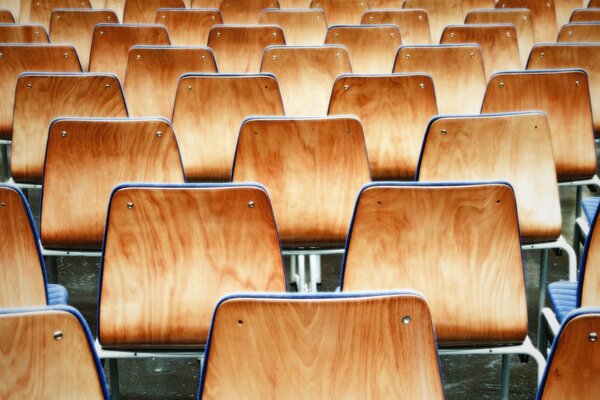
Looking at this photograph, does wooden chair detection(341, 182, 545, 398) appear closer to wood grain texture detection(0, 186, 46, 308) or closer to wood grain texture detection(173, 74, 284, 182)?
wood grain texture detection(0, 186, 46, 308)

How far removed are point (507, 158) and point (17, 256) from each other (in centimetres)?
159

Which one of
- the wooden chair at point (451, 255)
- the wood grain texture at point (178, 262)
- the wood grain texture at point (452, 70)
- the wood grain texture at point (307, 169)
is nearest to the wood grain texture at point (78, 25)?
the wood grain texture at point (452, 70)

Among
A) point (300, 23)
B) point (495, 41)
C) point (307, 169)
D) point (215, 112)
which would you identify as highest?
point (300, 23)

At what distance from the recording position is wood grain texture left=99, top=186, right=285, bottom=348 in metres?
1.96

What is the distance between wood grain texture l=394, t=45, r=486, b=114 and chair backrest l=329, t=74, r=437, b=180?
649mm

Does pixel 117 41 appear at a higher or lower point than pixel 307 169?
higher

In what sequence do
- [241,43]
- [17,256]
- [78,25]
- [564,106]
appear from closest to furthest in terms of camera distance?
[17,256], [564,106], [241,43], [78,25]

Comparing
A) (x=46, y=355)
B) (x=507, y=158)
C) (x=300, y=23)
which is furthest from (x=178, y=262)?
(x=300, y=23)

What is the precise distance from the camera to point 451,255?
6.54 feet

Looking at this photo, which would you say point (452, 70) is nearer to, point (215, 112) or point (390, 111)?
point (390, 111)

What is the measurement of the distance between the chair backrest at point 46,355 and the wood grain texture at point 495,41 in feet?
11.2

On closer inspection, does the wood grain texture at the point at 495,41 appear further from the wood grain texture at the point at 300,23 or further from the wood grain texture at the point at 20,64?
the wood grain texture at the point at 20,64

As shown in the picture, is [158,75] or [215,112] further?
[158,75]

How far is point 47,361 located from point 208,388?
0.31 m
